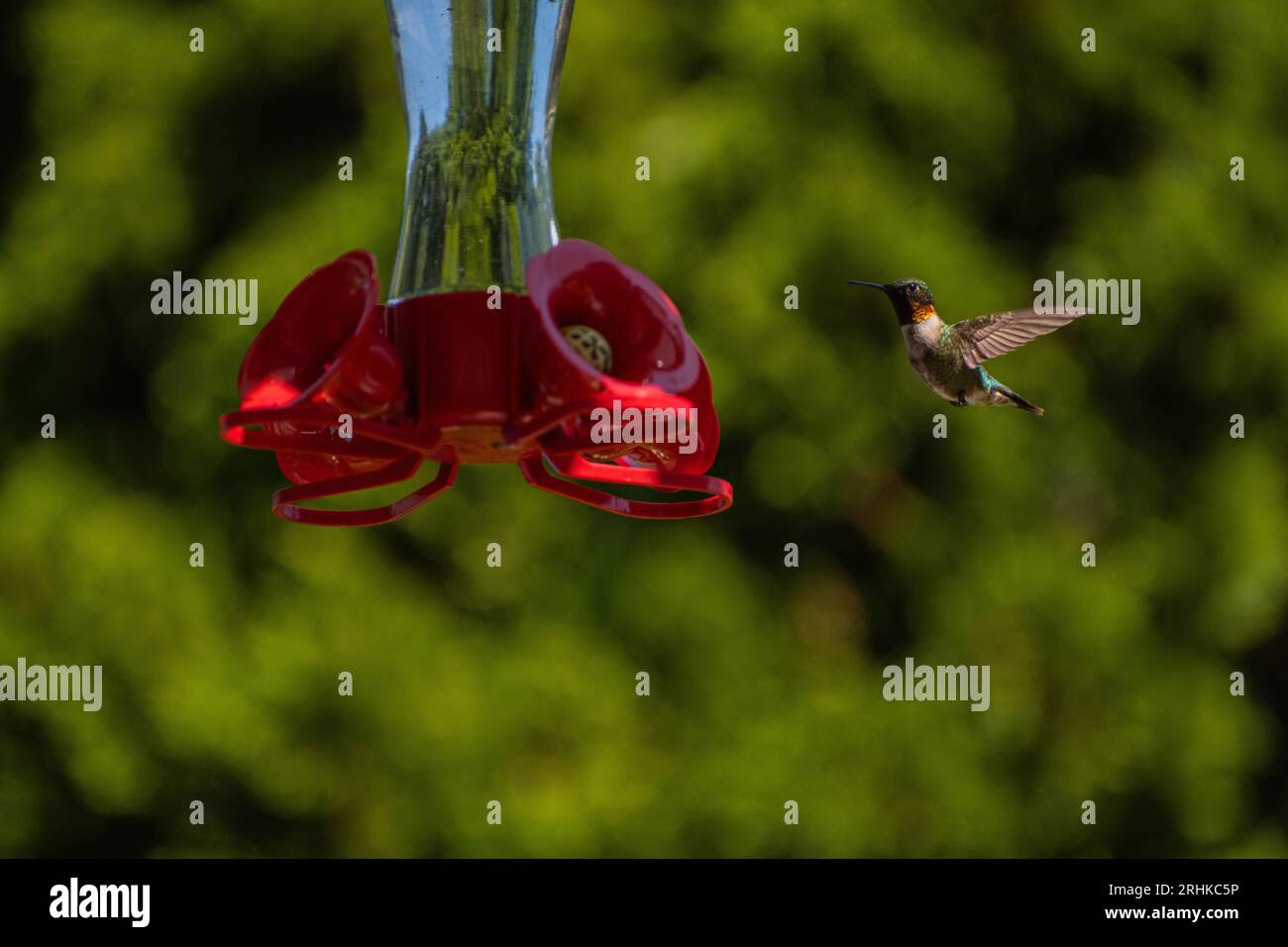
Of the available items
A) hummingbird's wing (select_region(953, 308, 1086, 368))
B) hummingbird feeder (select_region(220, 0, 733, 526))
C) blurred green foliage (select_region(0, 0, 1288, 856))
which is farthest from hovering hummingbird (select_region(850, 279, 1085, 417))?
blurred green foliage (select_region(0, 0, 1288, 856))

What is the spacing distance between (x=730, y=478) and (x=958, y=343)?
2.33 metres

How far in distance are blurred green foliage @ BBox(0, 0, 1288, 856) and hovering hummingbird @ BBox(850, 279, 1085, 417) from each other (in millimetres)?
2029

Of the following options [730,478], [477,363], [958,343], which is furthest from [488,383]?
[730,478]

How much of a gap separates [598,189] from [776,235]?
60cm

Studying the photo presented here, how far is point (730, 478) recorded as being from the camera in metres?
6.31

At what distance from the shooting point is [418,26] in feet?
12.3

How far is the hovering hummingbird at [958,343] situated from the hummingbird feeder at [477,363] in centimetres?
75

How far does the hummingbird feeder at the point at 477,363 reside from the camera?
308 cm

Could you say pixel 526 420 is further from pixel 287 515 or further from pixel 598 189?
pixel 598 189

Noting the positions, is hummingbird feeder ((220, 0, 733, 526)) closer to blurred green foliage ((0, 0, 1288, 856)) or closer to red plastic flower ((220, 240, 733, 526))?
red plastic flower ((220, 240, 733, 526))

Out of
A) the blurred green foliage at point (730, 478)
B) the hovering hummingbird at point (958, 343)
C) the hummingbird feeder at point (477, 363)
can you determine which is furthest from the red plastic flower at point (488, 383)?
the blurred green foliage at point (730, 478)

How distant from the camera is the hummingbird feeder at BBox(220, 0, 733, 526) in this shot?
3078 mm

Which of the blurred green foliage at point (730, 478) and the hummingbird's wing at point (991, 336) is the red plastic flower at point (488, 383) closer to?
the hummingbird's wing at point (991, 336)

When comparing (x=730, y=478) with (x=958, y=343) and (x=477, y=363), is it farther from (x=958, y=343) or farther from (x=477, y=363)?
(x=477, y=363)
